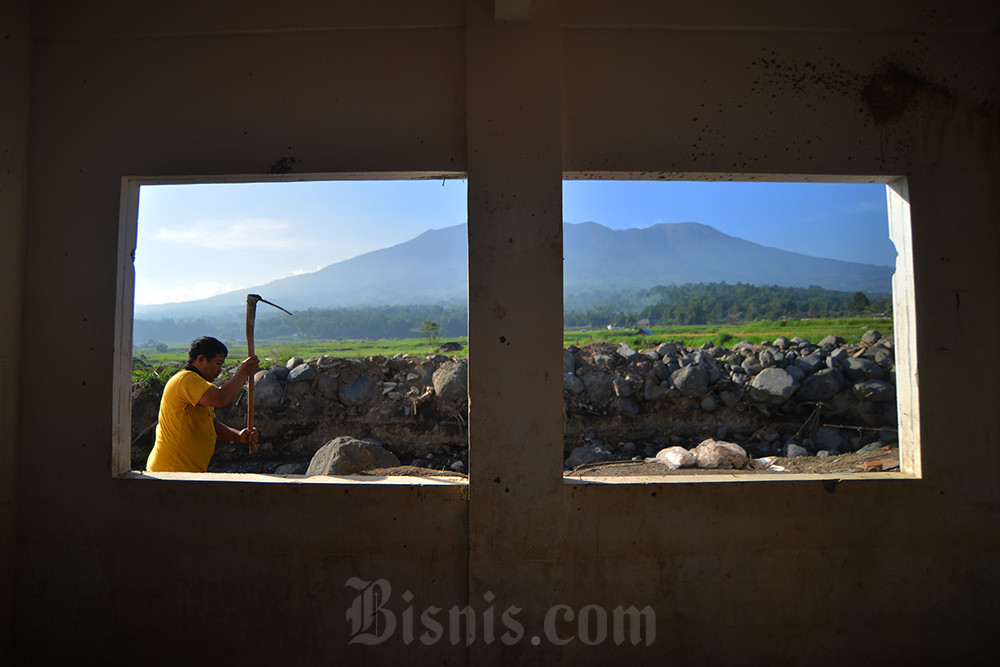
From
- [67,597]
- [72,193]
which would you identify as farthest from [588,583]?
[72,193]

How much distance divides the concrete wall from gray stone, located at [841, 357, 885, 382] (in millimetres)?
5815

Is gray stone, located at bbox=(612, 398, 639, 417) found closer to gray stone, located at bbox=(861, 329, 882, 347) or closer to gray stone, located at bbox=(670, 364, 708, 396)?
gray stone, located at bbox=(670, 364, 708, 396)

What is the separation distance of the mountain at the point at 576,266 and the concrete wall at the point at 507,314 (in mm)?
60662

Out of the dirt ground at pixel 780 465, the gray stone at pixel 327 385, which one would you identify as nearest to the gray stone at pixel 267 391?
the gray stone at pixel 327 385

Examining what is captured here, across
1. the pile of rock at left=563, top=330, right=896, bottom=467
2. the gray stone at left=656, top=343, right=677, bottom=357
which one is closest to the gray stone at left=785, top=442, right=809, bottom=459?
the pile of rock at left=563, top=330, right=896, bottom=467

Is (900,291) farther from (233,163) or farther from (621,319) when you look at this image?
(621,319)

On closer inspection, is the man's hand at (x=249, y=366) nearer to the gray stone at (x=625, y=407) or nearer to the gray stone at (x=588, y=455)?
the gray stone at (x=588, y=455)

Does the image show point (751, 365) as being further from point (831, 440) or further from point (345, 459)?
point (345, 459)

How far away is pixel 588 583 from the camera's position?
2461 millimetres

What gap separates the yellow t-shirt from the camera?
10.2 ft

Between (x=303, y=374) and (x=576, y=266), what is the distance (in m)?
85.5

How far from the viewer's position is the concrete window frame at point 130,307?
260 centimetres

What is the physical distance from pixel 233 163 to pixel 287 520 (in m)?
1.88

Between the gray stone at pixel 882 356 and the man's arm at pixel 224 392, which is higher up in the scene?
the gray stone at pixel 882 356
